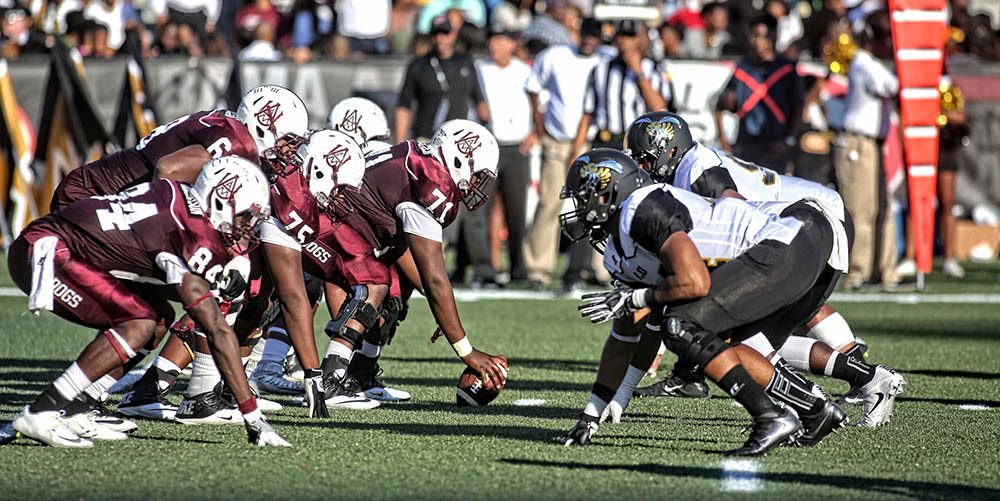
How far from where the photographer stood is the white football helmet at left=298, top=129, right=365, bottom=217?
6852mm

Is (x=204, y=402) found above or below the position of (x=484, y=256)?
above

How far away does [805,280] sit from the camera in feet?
19.2

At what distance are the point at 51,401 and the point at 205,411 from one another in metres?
0.96

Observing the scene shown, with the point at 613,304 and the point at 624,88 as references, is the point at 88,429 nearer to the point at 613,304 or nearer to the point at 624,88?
the point at 613,304

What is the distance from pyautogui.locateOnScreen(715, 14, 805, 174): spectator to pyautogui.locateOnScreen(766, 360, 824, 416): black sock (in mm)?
6413

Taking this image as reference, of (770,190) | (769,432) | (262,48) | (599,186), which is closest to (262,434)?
(599,186)

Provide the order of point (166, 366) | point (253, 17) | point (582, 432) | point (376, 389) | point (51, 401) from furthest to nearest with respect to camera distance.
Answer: point (253, 17), point (376, 389), point (166, 366), point (582, 432), point (51, 401)

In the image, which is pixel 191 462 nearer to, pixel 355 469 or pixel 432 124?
pixel 355 469

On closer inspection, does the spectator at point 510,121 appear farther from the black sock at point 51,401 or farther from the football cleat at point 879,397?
the black sock at point 51,401

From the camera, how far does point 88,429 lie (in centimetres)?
591

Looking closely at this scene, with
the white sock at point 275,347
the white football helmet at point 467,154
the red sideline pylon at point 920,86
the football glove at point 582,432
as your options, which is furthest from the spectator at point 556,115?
the football glove at point 582,432

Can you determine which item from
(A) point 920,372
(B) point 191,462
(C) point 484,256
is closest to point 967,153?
(C) point 484,256

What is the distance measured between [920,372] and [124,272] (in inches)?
192

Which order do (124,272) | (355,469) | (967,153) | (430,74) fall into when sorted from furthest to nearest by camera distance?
(967,153) < (430,74) < (124,272) < (355,469)
